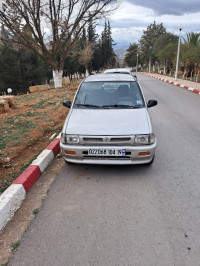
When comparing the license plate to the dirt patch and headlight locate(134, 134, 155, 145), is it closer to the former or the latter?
headlight locate(134, 134, 155, 145)

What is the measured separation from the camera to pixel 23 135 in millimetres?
5477

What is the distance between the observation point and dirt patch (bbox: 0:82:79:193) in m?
3.87

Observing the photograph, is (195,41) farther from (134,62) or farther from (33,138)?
(134,62)

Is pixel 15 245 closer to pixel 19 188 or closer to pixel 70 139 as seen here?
pixel 19 188

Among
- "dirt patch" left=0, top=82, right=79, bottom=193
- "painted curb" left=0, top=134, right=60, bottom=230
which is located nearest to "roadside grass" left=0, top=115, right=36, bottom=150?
"dirt patch" left=0, top=82, right=79, bottom=193

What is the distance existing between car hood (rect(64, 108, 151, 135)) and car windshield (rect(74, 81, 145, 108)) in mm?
261

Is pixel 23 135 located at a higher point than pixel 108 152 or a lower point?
lower

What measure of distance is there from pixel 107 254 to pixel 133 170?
1760 mm

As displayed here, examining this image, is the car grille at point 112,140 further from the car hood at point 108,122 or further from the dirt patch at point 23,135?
the dirt patch at point 23,135


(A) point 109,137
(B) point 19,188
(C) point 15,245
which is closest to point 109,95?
(A) point 109,137

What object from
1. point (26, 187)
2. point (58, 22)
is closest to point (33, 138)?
point (26, 187)

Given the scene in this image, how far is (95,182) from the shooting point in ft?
11.1

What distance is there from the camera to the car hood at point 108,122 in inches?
131

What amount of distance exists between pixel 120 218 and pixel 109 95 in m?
2.63
